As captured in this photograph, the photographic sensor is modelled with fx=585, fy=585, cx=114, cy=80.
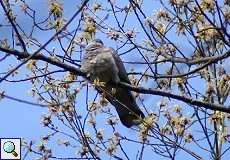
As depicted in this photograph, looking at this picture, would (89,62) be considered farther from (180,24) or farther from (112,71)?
(180,24)

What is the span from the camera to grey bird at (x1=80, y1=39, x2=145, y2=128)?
5293 mm

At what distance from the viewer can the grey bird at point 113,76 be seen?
5.29 meters

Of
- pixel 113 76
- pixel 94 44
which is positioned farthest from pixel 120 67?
pixel 94 44

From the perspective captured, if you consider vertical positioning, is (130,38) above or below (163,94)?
above

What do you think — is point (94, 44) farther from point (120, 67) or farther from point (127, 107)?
point (127, 107)

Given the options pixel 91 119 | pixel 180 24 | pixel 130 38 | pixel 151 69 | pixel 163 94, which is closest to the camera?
pixel 163 94

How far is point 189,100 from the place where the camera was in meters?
3.92

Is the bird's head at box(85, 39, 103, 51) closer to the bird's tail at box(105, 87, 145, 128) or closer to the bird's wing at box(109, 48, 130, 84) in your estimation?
the bird's wing at box(109, 48, 130, 84)

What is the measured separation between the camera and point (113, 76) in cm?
537

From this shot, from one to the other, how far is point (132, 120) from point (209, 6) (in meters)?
1.29

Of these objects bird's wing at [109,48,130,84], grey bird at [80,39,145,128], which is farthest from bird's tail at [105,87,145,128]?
bird's wing at [109,48,130,84]

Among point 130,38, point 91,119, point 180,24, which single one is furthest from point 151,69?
point 91,119

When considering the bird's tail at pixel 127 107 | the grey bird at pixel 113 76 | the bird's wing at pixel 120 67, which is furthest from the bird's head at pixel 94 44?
the bird's tail at pixel 127 107

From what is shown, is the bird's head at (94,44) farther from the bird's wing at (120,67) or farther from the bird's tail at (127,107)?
the bird's tail at (127,107)
